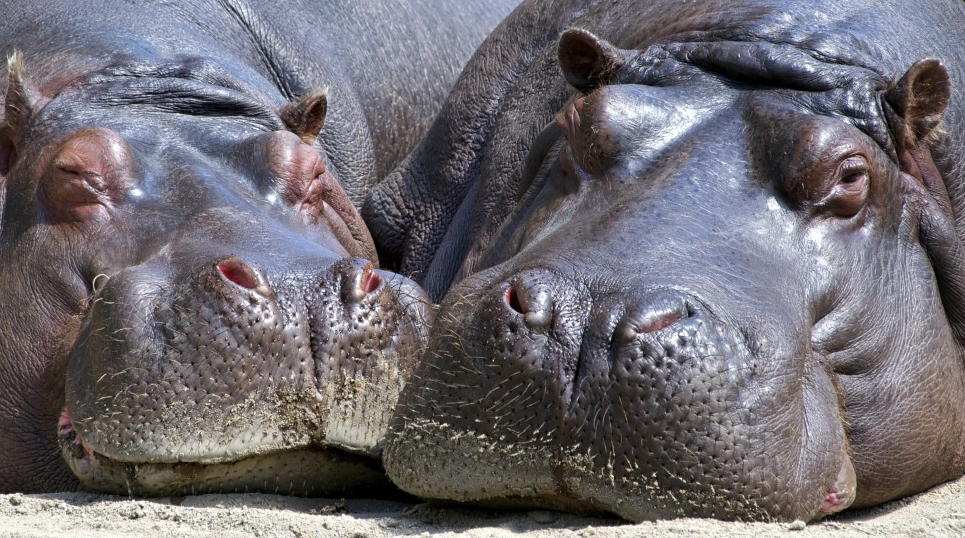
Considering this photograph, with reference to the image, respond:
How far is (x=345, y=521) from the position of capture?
328 centimetres

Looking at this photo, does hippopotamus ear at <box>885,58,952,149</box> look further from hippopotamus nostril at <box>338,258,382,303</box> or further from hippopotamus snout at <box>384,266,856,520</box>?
hippopotamus nostril at <box>338,258,382,303</box>

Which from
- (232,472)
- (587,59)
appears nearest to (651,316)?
(232,472)

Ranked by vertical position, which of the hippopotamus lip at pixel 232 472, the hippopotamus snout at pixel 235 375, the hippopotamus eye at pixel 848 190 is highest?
the hippopotamus eye at pixel 848 190

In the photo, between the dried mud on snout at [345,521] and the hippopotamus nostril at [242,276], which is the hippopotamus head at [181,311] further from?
the dried mud on snout at [345,521]

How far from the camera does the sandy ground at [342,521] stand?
302 centimetres

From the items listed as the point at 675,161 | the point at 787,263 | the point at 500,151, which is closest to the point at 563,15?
the point at 500,151

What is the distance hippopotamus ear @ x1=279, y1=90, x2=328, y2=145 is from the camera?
200 inches

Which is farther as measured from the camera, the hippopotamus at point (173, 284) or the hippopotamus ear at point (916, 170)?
the hippopotamus ear at point (916, 170)

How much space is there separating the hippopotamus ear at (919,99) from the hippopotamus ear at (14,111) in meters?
2.77

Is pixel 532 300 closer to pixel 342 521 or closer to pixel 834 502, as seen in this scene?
pixel 342 521

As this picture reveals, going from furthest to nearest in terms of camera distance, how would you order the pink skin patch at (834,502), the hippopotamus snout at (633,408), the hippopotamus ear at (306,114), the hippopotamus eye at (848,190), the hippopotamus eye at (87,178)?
the hippopotamus ear at (306,114) → the hippopotamus eye at (87,178) → the hippopotamus eye at (848,190) → the pink skin patch at (834,502) → the hippopotamus snout at (633,408)

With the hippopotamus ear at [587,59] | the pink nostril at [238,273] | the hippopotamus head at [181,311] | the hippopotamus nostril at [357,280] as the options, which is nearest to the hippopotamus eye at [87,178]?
the hippopotamus head at [181,311]

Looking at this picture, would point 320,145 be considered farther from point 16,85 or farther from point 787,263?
point 787,263

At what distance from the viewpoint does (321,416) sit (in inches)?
138
